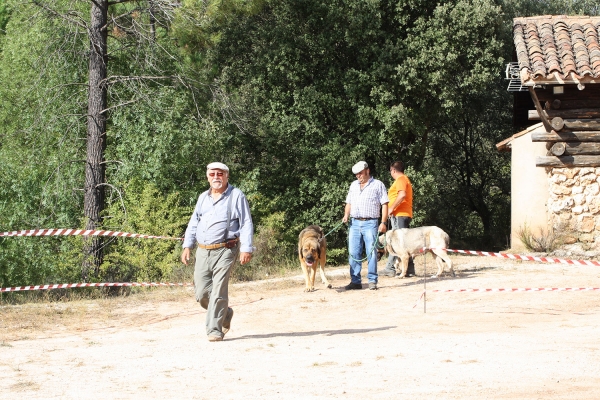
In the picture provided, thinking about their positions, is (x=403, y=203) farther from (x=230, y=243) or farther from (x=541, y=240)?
(x=230, y=243)

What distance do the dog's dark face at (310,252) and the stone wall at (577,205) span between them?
6681mm

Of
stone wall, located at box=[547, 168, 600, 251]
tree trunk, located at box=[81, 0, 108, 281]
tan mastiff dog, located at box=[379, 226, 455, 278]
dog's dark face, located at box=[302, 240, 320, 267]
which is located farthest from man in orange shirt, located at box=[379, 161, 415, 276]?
tree trunk, located at box=[81, 0, 108, 281]

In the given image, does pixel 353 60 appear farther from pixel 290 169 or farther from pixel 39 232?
pixel 39 232

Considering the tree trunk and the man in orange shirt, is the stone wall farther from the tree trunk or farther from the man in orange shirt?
the tree trunk

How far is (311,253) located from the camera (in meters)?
12.5

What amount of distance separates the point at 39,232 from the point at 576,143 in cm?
1095

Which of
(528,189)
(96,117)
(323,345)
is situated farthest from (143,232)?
(323,345)

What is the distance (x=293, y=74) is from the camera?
2139cm

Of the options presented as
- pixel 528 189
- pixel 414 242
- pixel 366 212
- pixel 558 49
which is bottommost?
pixel 414 242

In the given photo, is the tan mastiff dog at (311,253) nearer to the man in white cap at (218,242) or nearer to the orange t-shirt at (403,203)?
the orange t-shirt at (403,203)

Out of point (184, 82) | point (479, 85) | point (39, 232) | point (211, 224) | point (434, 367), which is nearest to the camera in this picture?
point (434, 367)

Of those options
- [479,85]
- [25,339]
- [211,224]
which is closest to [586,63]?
[479,85]

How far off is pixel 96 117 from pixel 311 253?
724 cm

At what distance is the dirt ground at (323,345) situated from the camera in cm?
666
